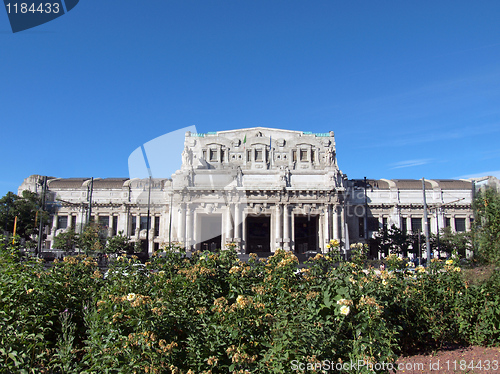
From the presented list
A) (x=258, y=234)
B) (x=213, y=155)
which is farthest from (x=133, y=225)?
(x=258, y=234)

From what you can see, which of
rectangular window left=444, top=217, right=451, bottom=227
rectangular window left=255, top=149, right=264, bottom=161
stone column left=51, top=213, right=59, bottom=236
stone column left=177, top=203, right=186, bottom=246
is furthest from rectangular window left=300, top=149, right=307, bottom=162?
stone column left=51, top=213, right=59, bottom=236

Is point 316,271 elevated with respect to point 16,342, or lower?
elevated

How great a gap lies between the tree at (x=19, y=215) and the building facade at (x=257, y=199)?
247 inches

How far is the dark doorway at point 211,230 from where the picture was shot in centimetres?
5206

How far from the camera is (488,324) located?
351 inches

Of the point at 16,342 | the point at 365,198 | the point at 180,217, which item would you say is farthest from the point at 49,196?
the point at 16,342

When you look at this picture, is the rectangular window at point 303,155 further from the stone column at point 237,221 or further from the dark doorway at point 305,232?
the stone column at point 237,221

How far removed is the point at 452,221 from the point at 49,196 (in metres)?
62.2

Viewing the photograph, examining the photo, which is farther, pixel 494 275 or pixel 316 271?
pixel 494 275

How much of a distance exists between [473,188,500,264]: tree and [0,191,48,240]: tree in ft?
153

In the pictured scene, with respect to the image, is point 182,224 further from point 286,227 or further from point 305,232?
point 305,232

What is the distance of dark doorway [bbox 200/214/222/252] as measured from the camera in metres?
52.1

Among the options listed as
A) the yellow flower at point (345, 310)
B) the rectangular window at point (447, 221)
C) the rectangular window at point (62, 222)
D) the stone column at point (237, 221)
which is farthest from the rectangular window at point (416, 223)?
the yellow flower at point (345, 310)

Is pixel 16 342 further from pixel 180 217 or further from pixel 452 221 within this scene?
pixel 452 221
